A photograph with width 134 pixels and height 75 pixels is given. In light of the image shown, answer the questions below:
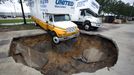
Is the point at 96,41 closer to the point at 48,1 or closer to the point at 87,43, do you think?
the point at 87,43

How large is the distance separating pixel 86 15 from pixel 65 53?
7.28m

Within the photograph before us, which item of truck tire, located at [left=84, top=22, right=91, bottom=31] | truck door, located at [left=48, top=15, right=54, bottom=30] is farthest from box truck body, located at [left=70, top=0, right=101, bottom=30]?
truck door, located at [left=48, top=15, right=54, bottom=30]

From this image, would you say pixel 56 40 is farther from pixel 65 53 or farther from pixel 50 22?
pixel 50 22

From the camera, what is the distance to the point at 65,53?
10867 mm

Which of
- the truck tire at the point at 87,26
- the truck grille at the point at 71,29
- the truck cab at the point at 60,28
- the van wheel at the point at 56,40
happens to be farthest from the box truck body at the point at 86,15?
the van wheel at the point at 56,40

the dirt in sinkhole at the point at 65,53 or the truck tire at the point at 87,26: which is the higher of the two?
the truck tire at the point at 87,26

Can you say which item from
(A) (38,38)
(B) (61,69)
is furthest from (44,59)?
(A) (38,38)

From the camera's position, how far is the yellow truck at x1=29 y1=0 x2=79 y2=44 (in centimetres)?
1034

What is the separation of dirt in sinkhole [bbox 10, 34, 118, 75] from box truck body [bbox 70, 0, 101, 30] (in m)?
3.76

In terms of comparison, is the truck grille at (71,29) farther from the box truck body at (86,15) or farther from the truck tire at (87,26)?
the truck tire at (87,26)

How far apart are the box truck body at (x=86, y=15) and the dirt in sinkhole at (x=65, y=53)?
148 inches

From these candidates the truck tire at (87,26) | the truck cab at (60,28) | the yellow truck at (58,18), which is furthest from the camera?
the truck tire at (87,26)

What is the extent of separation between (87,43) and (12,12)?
76584 mm

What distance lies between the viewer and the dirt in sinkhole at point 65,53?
28.7 feet
